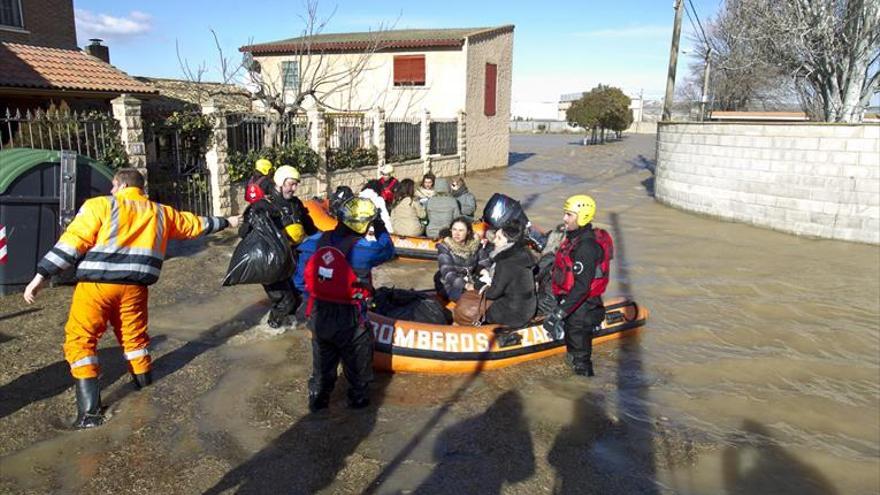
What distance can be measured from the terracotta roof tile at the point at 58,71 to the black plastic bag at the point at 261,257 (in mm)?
10825

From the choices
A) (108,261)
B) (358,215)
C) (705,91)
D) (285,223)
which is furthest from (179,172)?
(705,91)

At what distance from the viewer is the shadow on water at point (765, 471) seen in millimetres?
4215

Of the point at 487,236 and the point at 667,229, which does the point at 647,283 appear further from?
the point at 667,229

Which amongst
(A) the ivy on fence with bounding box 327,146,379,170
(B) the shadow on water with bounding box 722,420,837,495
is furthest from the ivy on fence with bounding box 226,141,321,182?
(B) the shadow on water with bounding box 722,420,837,495

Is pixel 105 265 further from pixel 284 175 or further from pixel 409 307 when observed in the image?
pixel 409 307

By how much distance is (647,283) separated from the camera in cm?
934

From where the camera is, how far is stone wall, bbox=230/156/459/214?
12.7 metres

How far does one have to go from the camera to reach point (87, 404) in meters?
4.47

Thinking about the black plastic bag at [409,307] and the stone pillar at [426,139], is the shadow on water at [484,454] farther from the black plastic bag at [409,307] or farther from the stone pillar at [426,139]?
the stone pillar at [426,139]

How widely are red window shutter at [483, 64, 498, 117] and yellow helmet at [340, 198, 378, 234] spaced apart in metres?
20.9

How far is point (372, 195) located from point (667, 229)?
7.34 m

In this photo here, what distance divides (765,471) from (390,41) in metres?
21.9

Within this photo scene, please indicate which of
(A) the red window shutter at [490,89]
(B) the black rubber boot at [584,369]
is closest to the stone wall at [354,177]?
(A) the red window shutter at [490,89]

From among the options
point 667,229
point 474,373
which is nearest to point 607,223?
point 667,229
